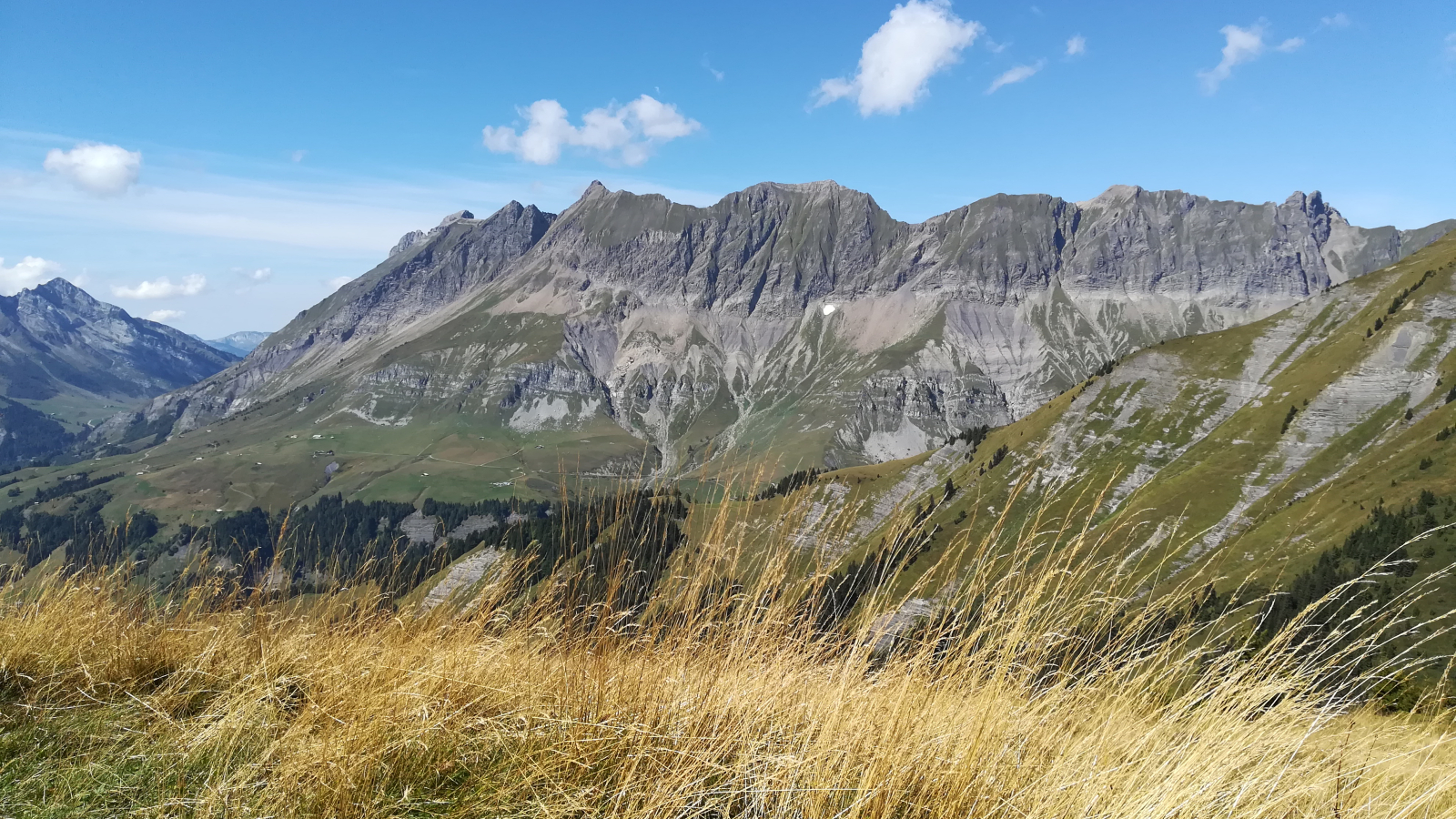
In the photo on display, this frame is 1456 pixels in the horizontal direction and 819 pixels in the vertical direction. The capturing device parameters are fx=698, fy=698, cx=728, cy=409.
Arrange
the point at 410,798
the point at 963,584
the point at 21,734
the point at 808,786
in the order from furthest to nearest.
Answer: the point at 963,584
the point at 21,734
the point at 410,798
the point at 808,786

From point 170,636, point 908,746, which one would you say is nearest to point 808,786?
point 908,746

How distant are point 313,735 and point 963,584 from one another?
476cm

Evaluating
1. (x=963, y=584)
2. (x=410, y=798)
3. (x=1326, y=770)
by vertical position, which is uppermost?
(x=963, y=584)

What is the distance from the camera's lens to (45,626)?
589 cm

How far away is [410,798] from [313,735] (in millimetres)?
1162

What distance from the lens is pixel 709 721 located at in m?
4.09

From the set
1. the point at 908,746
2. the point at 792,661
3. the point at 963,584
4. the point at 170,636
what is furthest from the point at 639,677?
the point at 170,636

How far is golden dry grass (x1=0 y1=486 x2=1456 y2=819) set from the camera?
135 inches

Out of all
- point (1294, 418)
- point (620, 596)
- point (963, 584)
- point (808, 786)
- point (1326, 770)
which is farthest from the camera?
point (1294, 418)

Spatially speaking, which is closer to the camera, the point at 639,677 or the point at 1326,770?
the point at 1326,770

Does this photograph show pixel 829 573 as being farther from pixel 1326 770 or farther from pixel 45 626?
pixel 45 626

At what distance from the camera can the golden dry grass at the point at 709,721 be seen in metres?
3.42

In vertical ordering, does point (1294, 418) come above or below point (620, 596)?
below

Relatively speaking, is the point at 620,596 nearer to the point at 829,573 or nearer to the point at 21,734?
the point at 829,573
